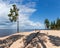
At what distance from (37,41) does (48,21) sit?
67.0 metres

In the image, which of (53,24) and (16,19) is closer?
(16,19)

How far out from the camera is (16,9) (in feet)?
191

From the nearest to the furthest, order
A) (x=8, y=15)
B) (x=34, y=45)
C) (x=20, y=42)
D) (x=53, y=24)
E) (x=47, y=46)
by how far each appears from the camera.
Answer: (x=47, y=46) < (x=34, y=45) < (x=20, y=42) < (x=8, y=15) < (x=53, y=24)

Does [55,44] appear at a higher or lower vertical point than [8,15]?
lower

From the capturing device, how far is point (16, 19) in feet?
191

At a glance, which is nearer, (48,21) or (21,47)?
(21,47)

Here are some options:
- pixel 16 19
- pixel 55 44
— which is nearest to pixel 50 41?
pixel 55 44

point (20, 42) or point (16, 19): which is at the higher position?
point (16, 19)

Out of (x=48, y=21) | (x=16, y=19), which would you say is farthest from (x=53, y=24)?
(x=16, y=19)

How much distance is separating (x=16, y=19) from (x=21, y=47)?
29608 millimetres

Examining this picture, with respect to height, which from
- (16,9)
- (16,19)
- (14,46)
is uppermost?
(16,9)

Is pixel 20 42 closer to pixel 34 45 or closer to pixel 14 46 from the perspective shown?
pixel 14 46

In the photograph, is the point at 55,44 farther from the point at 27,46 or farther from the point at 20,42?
the point at 20,42

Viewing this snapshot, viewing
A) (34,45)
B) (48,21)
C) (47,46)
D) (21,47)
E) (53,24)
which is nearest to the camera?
(47,46)
